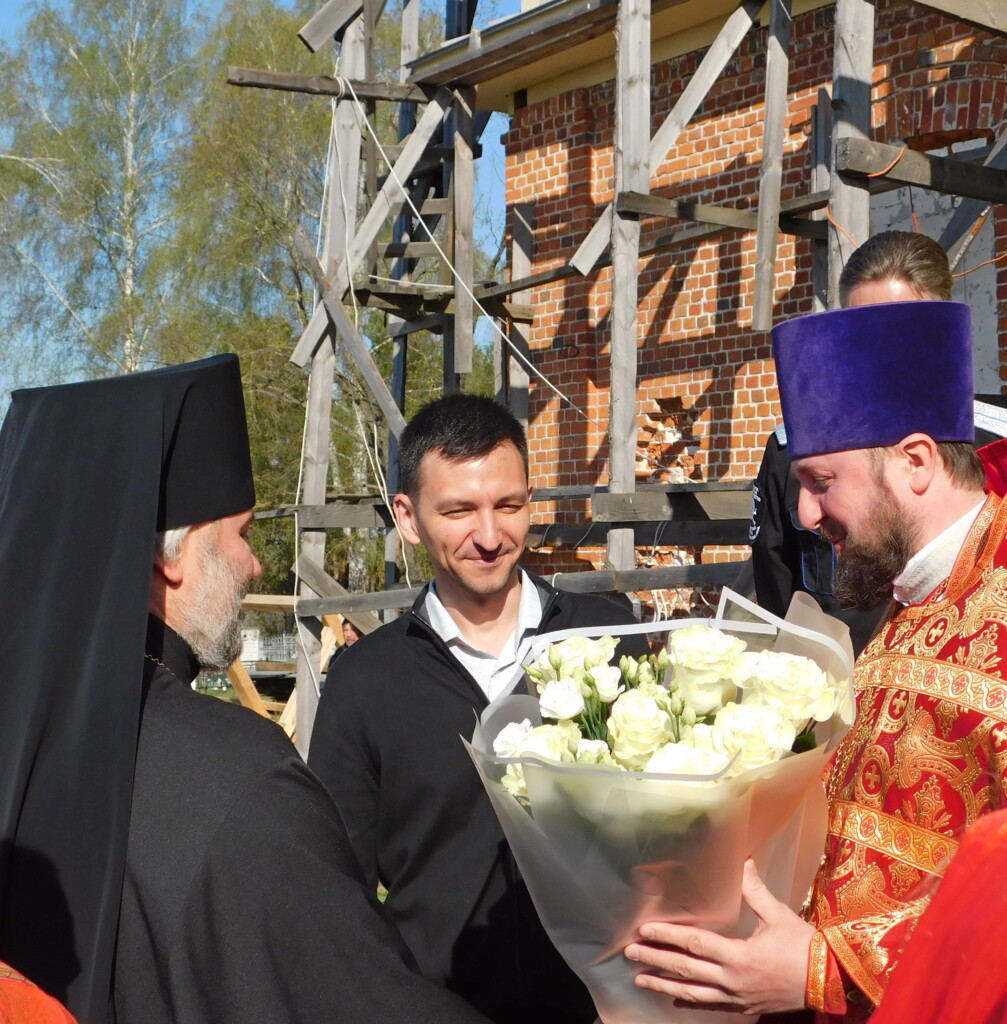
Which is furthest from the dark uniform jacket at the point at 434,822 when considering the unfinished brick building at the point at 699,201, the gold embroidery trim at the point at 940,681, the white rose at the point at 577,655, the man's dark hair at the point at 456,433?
the unfinished brick building at the point at 699,201

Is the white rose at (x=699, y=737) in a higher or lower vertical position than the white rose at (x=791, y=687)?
lower

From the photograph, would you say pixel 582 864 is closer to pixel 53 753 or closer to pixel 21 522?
pixel 53 753

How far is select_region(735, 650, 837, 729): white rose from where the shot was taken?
1.84 m

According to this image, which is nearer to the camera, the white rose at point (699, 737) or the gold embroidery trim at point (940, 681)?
the white rose at point (699, 737)

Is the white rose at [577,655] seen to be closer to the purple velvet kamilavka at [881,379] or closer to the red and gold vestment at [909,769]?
the red and gold vestment at [909,769]

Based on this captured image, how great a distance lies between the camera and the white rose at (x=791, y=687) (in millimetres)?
1843

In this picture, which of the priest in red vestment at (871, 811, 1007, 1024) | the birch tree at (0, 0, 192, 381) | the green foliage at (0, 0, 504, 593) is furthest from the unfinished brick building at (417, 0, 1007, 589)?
the birch tree at (0, 0, 192, 381)

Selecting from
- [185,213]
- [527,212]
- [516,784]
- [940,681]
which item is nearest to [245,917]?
[516,784]

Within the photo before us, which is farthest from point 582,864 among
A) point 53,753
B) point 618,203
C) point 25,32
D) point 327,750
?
point 25,32

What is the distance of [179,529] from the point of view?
2.19 m

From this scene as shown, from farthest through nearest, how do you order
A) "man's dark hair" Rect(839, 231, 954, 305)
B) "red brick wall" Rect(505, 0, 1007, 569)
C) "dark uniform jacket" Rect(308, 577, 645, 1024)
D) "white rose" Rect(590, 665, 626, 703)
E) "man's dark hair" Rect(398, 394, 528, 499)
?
"red brick wall" Rect(505, 0, 1007, 569), "man's dark hair" Rect(839, 231, 954, 305), "man's dark hair" Rect(398, 394, 528, 499), "dark uniform jacket" Rect(308, 577, 645, 1024), "white rose" Rect(590, 665, 626, 703)

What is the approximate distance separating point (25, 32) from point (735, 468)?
21.9 m

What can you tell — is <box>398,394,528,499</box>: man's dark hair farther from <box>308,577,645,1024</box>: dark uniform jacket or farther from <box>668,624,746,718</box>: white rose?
<box>668,624,746,718</box>: white rose

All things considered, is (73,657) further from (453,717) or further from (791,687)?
(453,717)
